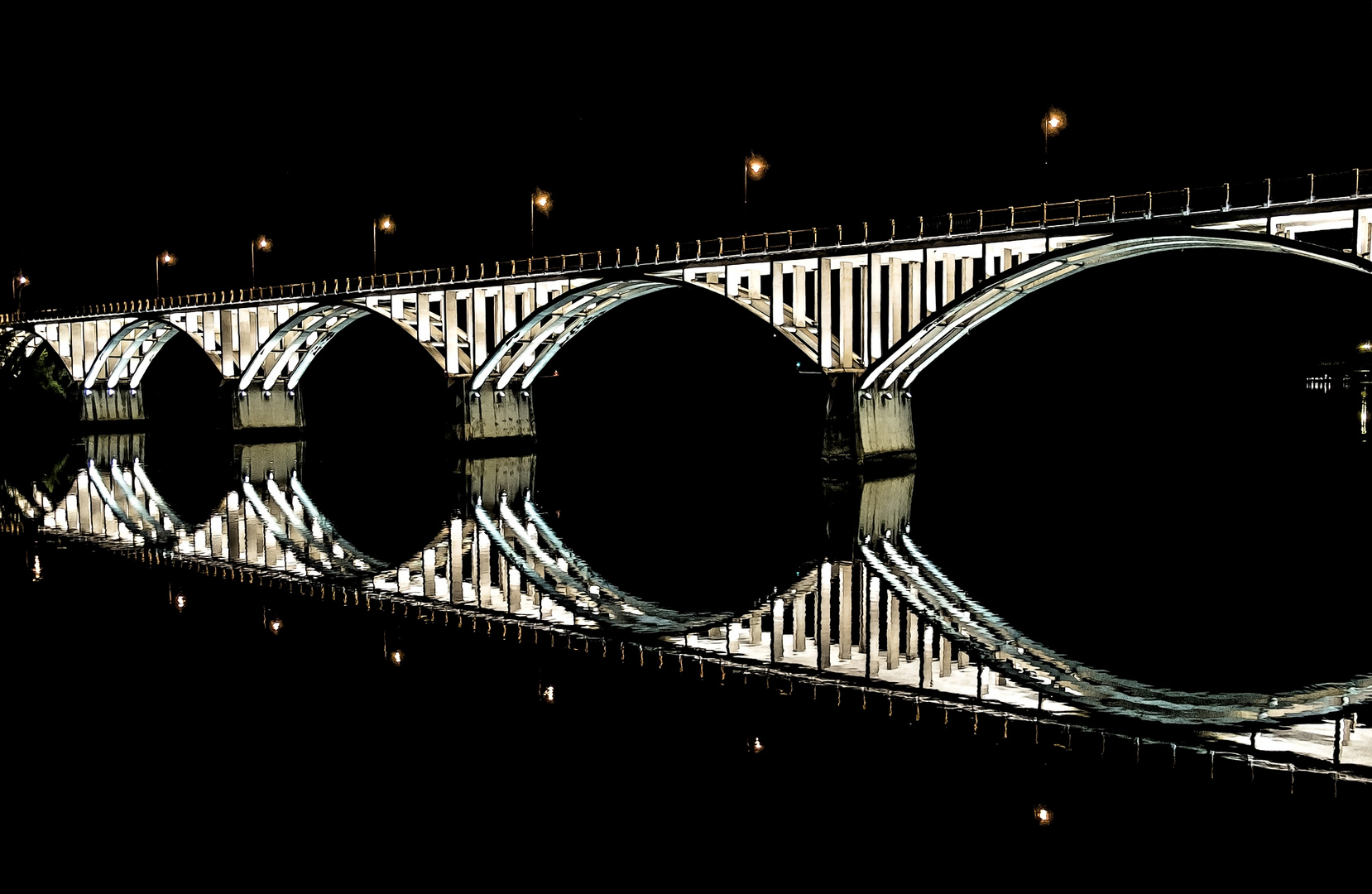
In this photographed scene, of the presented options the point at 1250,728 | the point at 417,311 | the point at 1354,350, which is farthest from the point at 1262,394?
the point at 1250,728

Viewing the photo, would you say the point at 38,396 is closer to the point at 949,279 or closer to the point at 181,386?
the point at 181,386

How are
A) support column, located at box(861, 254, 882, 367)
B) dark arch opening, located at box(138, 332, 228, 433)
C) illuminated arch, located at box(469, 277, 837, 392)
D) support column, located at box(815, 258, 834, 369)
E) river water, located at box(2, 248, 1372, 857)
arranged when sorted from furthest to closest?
dark arch opening, located at box(138, 332, 228, 433) → illuminated arch, located at box(469, 277, 837, 392) → support column, located at box(815, 258, 834, 369) → support column, located at box(861, 254, 882, 367) → river water, located at box(2, 248, 1372, 857)

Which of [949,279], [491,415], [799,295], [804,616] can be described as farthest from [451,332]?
[804,616]

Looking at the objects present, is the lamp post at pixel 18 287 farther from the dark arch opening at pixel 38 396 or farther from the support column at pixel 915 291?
the support column at pixel 915 291

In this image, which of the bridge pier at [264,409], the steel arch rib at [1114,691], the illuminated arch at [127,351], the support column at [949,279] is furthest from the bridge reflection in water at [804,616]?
the illuminated arch at [127,351]

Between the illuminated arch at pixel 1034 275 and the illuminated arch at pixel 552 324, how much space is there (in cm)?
703

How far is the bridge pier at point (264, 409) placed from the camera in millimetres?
56531

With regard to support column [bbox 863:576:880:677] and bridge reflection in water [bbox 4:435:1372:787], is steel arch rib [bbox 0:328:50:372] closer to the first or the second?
bridge reflection in water [bbox 4:435:1372:787]

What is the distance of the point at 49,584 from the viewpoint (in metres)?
18.8

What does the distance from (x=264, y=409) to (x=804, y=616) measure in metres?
47.2

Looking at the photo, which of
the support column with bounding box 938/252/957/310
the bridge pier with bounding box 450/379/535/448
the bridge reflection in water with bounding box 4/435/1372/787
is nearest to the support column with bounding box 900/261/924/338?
the support column with bounding box 938/252/957/310

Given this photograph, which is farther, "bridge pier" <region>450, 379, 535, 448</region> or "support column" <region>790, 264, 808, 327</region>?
"bridge pier" <region>450, 379, 535, 448</region>

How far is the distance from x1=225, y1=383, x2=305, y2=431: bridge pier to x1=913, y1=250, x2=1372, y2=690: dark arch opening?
30.7m

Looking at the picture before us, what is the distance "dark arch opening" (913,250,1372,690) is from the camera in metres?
15.1
